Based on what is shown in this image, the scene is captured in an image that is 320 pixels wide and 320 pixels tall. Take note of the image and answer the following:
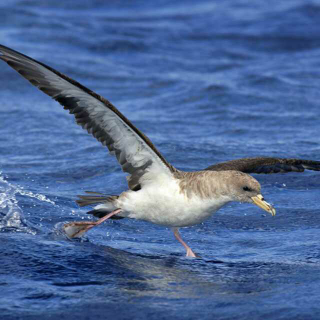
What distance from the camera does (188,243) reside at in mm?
7828

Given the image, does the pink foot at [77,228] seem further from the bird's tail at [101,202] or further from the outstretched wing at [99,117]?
the outstretched wing at [99,117]

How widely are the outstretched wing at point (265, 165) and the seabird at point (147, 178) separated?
0.15 metres

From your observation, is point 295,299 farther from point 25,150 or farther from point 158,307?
point 25,150

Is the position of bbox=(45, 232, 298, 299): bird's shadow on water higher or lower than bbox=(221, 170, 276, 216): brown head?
lower

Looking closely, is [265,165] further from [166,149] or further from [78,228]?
[166,149]

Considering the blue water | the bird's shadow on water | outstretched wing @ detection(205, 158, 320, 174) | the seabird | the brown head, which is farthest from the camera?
outstretched wing @ detection(205, 158, 320, 174)

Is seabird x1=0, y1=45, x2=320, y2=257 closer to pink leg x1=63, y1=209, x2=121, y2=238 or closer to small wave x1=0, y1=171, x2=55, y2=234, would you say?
pink leg x1=63, y1=209, x2=121, y2=238

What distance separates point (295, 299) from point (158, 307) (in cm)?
110

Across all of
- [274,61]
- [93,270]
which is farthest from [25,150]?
[274,61]

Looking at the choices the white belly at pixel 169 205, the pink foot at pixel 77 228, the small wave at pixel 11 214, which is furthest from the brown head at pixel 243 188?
the small wave at pixel 11 214

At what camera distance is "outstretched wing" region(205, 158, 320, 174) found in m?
7.48

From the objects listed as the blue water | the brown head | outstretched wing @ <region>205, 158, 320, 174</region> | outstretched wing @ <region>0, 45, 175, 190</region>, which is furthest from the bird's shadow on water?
outstretched wing @ <region>205, 158, 320, 174</region>

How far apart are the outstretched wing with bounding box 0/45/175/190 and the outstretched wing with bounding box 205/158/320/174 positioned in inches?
30.8

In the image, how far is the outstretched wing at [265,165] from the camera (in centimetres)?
748
